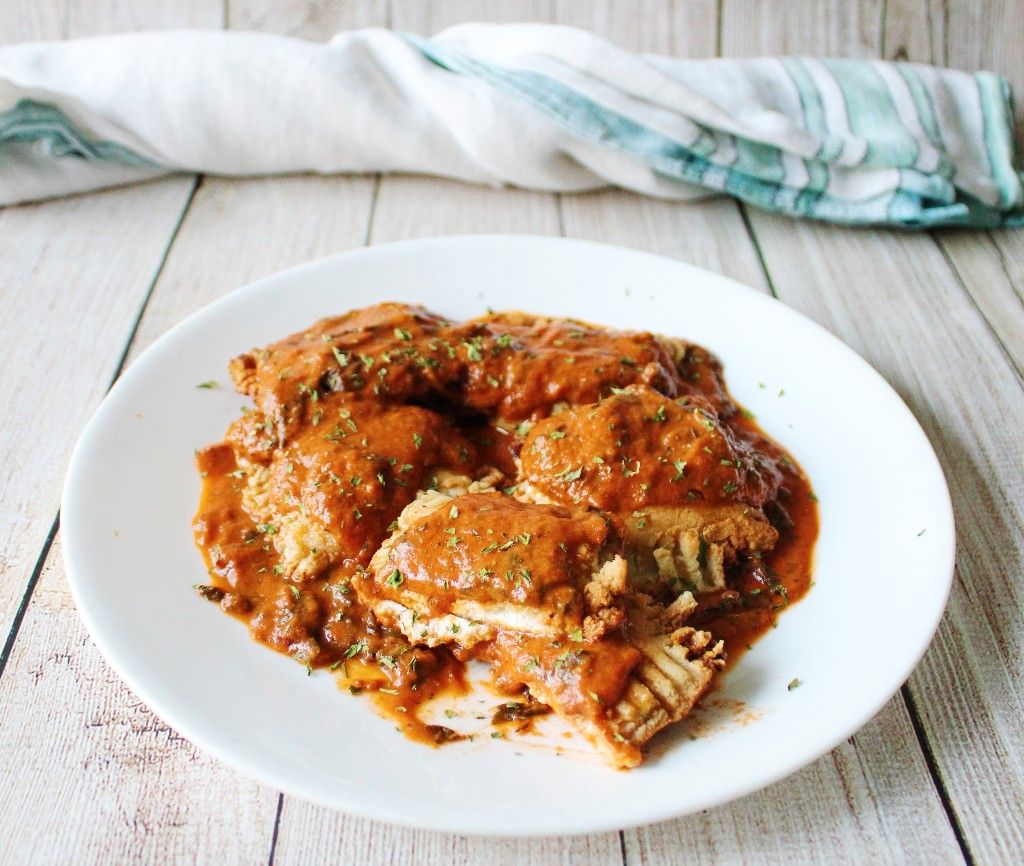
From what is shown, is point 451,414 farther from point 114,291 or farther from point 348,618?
point 114,291

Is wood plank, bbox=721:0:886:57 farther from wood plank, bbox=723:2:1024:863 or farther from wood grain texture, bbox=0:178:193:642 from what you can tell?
wood grain texture, bbox=0:178:193:642

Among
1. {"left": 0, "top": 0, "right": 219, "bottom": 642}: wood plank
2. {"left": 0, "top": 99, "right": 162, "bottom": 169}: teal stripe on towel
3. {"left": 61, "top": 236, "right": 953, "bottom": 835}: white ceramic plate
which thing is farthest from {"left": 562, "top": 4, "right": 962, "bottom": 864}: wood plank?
{"left": 0, "top": 99, "right": 162, "bottom": 169}: teal stripe on towel

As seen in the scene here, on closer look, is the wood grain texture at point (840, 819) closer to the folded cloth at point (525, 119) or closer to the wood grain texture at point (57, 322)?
the wood grain texture at point (57, 322)

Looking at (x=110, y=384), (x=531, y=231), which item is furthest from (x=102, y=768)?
(x=531, y=231)

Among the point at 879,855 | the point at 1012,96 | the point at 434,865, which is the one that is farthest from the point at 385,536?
the point at 1012,96

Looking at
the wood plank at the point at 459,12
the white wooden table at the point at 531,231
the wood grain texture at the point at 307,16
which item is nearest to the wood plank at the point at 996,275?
the white wooden table at the point at 531,231

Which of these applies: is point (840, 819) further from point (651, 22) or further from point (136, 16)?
point (136, 16)
